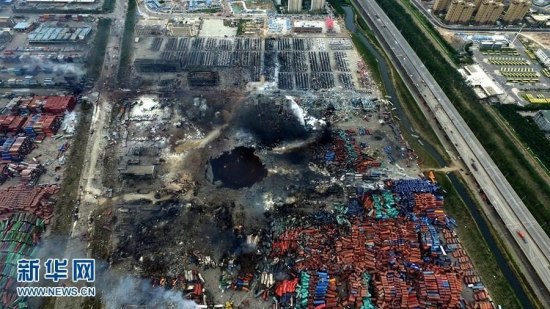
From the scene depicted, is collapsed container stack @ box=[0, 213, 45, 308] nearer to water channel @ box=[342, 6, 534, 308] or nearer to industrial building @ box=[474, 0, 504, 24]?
water channel @ box=[342, 6, 534, 308]

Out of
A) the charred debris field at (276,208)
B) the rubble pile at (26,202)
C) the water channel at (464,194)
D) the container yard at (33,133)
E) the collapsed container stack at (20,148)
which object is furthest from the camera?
the collapsed container stack at (20,148)

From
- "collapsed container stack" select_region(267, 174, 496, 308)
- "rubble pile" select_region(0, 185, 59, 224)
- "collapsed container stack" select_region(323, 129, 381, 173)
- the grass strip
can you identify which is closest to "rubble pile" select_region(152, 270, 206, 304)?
"collapsed container stack" select_region(267, 174, 496, 308)

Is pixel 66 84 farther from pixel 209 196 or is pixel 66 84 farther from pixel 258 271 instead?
pixel 258 271

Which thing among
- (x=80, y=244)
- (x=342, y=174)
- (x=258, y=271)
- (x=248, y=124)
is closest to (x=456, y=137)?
(x=342, y=174)

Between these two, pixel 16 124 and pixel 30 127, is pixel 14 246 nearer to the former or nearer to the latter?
pixel 30 127

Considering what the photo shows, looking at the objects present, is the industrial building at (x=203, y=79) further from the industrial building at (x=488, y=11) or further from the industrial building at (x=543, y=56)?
the industrial building at (x=543, y=56)

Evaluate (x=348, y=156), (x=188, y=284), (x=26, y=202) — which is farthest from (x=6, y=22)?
(x=348, y=156)

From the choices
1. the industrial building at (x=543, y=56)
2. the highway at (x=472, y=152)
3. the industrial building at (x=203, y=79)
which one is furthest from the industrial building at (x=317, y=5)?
the industrial building at (x=543, y=56)
